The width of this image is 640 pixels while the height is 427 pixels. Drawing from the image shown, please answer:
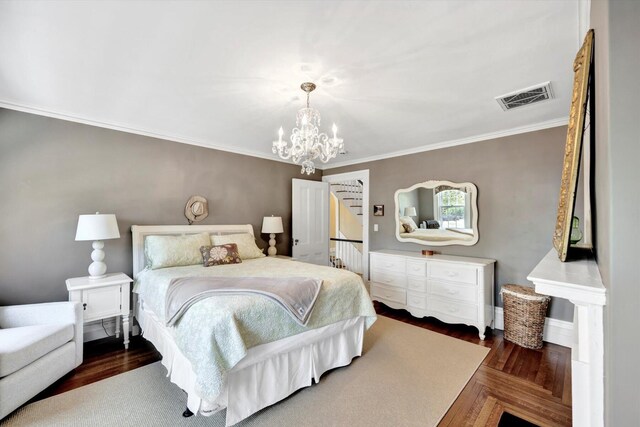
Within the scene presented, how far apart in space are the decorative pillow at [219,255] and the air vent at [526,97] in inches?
129

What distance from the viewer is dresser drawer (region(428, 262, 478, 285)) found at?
127 inches

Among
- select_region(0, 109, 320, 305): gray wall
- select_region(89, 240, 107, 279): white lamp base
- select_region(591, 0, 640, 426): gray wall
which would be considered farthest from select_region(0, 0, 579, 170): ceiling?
select_region(89, 240, 107, 279): white lamp base

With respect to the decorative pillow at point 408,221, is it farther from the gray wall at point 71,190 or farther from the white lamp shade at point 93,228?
the white lamp shade at point 93,228

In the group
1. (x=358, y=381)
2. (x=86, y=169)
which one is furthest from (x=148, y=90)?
(x=358, y=381)

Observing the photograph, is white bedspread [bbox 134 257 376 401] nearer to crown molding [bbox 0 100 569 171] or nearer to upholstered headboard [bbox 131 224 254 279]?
upholstered headboard [bbox 131 224 254 279]

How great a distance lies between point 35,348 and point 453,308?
402cm

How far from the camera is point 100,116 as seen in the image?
2.94 meters

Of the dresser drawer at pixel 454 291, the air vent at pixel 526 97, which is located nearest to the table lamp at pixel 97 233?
the dresser drawer at pixel 454 291

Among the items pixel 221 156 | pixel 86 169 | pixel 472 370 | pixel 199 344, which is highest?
pixel 221 156

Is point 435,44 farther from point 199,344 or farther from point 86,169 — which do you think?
point 86,169

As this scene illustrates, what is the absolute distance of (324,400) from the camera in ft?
6.70

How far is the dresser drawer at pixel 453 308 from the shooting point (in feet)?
10.5

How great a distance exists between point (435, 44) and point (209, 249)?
3004 mm

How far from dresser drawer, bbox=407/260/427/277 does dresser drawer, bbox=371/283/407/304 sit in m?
0.31
